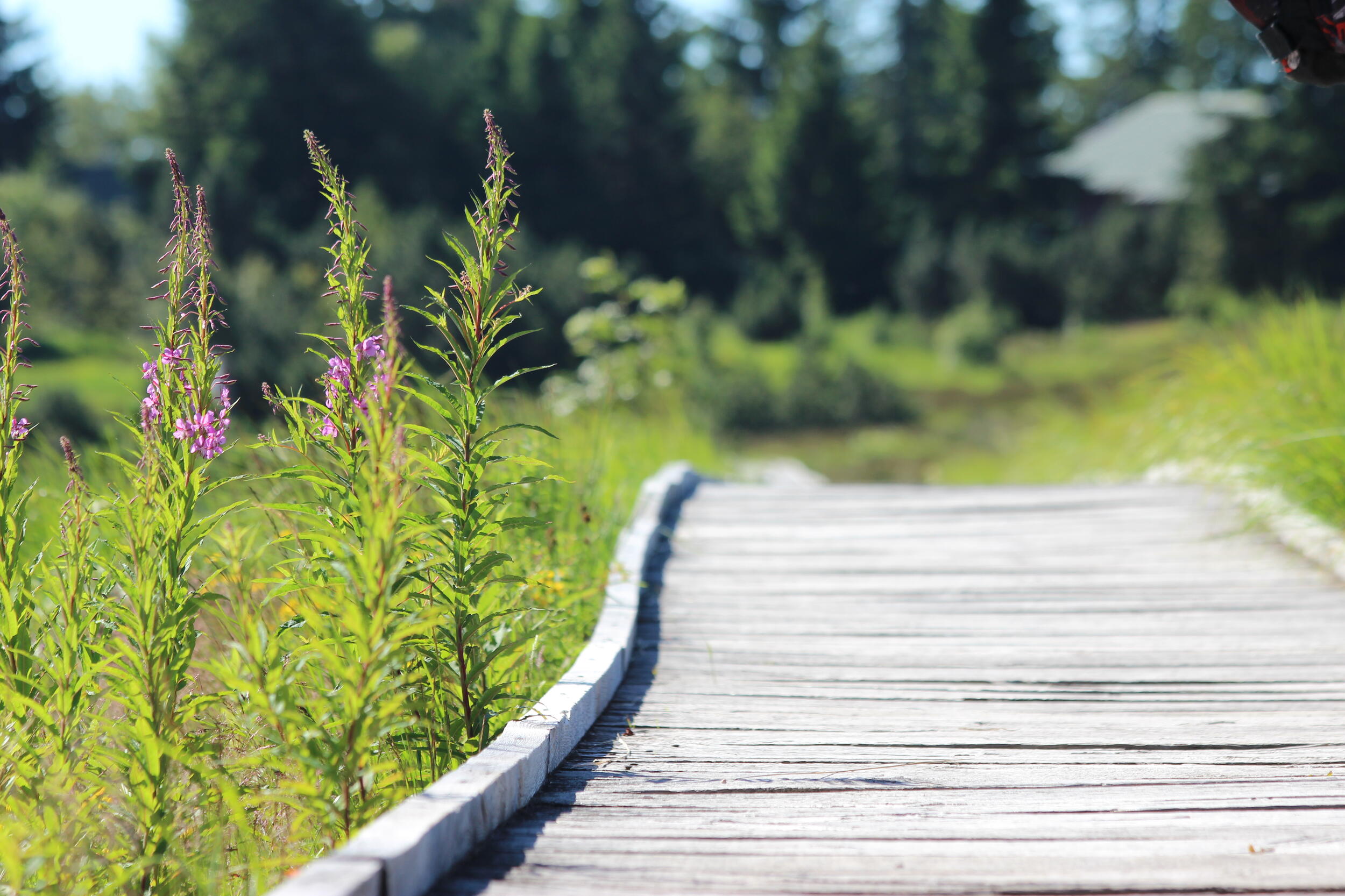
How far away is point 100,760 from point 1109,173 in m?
30.0

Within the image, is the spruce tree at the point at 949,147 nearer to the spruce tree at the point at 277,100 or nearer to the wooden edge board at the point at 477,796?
the spruce tree at the point at 277,100

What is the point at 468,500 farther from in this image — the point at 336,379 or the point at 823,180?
the point at 823,180

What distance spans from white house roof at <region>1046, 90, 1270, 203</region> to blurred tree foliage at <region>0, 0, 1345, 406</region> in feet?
2.43

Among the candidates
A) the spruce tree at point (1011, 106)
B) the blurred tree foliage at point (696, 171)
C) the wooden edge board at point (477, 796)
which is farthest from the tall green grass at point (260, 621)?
the spruce tree at point (1011, 106)

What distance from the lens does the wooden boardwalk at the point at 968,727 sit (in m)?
1.82

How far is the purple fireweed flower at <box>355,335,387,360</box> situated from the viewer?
6.82 feet

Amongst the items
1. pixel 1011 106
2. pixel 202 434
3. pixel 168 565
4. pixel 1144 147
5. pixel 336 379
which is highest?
pixel 1011 106

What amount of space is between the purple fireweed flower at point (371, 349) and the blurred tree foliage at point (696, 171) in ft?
57.0

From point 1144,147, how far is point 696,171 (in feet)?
42.4

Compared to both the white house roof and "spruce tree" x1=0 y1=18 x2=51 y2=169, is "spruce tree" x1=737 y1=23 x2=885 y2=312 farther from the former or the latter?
"spruce tree" x1=0 y1=18 x2=51 y2=169

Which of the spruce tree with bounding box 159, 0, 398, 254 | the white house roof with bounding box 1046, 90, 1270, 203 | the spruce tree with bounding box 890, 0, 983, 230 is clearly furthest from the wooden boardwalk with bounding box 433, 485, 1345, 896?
the spruce tree with bounding box 159, 0, 398, 254

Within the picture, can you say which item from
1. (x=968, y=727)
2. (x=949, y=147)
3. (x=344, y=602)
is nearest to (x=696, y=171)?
(x=949, y=147)

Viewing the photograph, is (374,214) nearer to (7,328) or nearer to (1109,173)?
(7,328)

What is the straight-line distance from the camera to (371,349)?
84.9 inches
